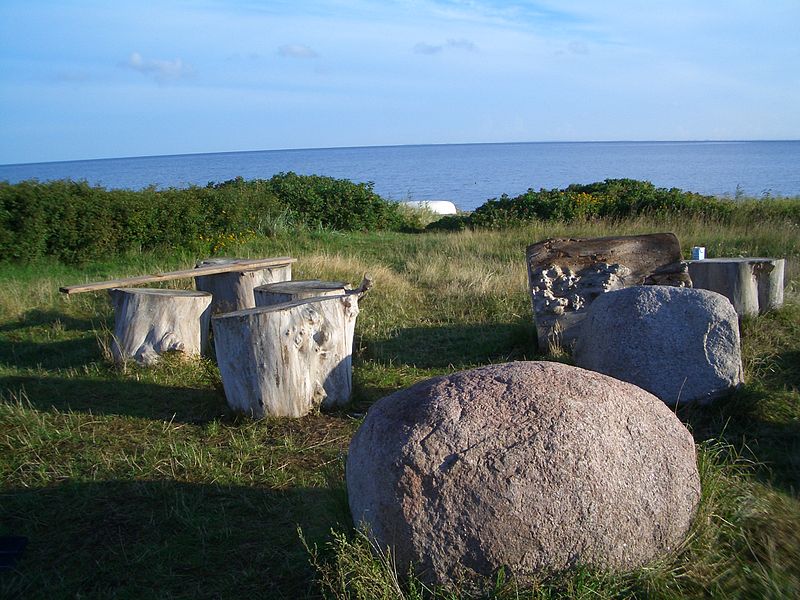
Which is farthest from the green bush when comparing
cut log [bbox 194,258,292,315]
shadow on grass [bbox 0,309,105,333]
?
cut log [bbox 194,258,292,315]

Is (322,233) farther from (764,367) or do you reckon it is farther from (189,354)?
(764,367)

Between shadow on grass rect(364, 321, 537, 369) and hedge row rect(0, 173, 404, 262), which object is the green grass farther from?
hedge row rect(0, 173, 404, 262)

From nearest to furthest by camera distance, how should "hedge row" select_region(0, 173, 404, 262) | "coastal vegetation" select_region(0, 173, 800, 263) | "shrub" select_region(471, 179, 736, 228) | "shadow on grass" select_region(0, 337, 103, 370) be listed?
"shadow on grass" select_region(0, 337, 103, 370) → "hedge row" select_region(0, 173, 404, 262) → "coastal vegetation" select_region(0, 173, 800, 263) → "shrub" select_region(471, 179, 736, 228)

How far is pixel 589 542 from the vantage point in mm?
3000

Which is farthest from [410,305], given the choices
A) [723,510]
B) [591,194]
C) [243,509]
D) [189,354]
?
[591,194]

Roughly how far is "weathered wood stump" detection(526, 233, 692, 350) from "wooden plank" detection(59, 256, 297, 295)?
9.94 feet

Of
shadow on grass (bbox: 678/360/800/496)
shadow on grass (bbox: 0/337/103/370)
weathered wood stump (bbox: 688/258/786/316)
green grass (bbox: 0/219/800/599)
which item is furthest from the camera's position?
weathered wood stump (bbox: 688/258/786/316)

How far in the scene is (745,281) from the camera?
297 inches

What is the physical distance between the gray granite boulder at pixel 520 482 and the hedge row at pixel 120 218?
9647 mm

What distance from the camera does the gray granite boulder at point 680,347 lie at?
5395 millimetres

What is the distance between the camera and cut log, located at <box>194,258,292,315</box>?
8.00 m

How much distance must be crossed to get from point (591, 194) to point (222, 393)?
44.1ft

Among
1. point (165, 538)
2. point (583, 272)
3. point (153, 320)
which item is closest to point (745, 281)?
point (583, 272)

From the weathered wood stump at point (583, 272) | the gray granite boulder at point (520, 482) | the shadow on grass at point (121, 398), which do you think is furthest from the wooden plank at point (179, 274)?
the gray granite boulder at point (520, 482)
